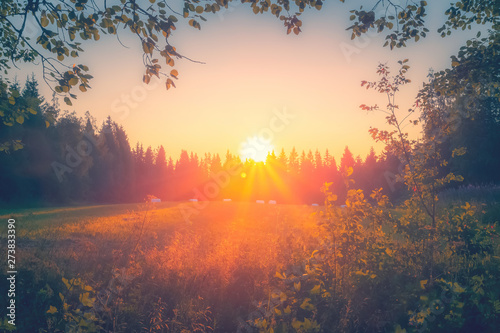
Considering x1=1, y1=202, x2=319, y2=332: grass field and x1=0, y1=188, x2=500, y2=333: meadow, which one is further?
x1=1, y1=202, x2=319, y2=332: grass field

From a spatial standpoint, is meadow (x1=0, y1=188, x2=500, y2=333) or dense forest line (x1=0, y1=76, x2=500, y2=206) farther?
dense forest line (x1=0, y1=76, x2=500, y2=206)

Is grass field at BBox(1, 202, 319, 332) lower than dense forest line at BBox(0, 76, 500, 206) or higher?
lower

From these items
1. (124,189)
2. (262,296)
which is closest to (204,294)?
(262,296)

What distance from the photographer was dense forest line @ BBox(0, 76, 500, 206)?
116ft

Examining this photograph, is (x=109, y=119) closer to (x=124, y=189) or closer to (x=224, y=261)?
(x=124, y=189)

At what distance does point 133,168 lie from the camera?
60.9 metres

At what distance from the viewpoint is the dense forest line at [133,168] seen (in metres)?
35.4

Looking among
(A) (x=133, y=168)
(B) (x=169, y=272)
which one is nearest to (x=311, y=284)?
(B) (x=169, y=272)

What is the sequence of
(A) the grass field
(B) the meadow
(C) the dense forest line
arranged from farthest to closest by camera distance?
(C) the dense forest line → (A) the grass field → (B) the meadow

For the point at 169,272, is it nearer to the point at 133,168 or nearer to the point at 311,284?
the point at 311,284

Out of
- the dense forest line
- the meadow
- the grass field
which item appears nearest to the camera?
the meadow

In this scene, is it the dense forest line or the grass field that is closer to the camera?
the grass field

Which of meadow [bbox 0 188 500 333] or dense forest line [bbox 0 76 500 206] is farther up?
dense forest line [bbox 0 76 500 206]

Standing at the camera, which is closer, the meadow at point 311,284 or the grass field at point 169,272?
the meadow at point 311,284
